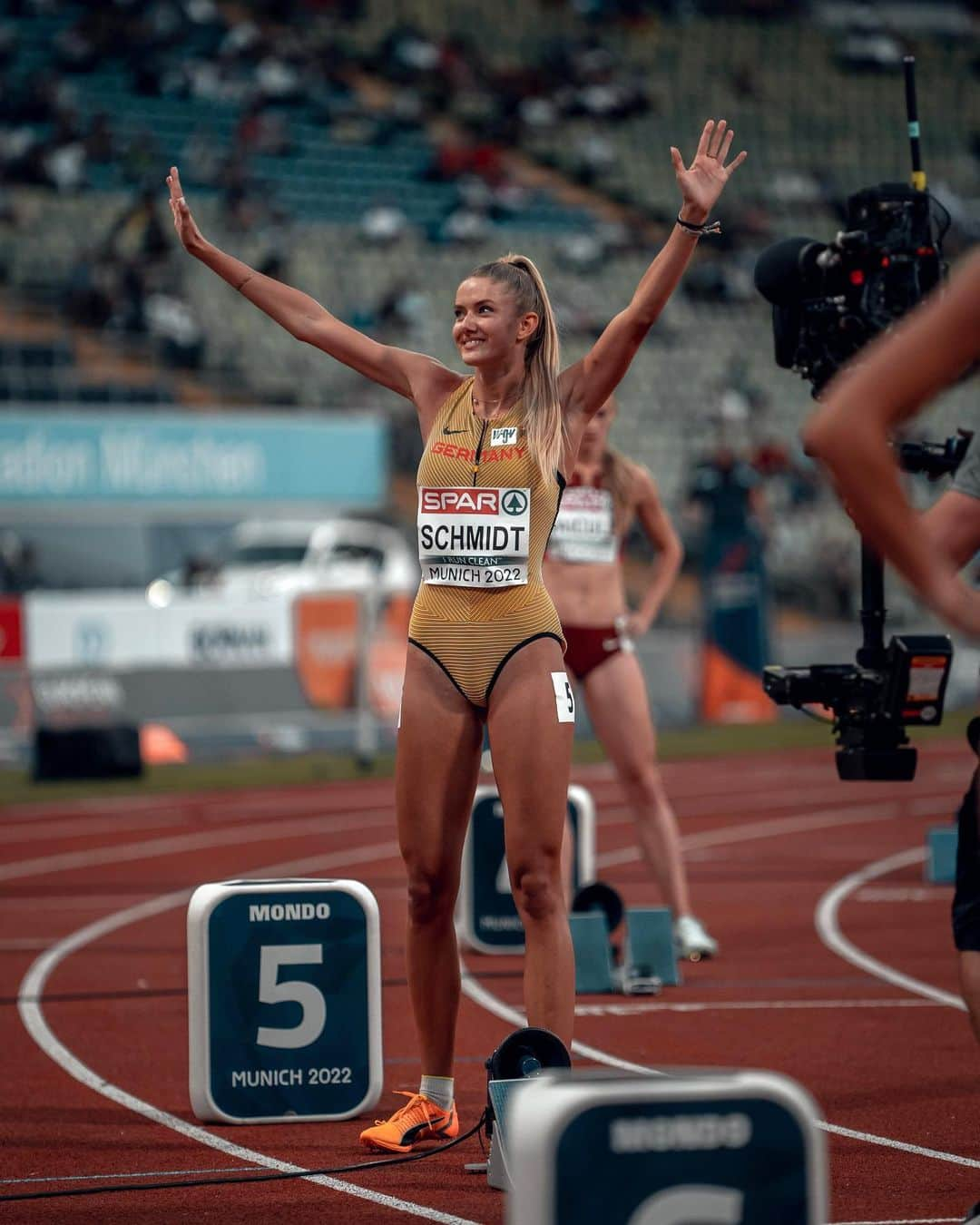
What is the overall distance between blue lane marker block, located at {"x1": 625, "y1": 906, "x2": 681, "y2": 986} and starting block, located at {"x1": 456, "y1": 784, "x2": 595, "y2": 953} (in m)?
0.98

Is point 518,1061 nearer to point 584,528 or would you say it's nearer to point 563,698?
point 563,698

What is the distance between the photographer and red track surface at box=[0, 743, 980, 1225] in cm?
523

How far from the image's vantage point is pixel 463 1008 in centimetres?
802

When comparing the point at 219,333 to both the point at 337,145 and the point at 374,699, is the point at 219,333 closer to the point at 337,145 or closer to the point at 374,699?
the point at 337,145

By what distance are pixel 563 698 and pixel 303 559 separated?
772 inches

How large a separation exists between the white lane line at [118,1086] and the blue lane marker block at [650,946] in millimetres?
2386

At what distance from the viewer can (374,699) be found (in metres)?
20.0

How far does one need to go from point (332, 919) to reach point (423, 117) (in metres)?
30.0

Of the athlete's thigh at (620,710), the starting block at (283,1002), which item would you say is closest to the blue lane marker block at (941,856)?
the athlete's thigh at (620,710)

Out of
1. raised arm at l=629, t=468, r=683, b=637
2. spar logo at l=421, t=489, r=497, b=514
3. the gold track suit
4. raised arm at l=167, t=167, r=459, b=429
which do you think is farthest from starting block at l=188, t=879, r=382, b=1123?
raised arm at l=629, t=468, r=683, b=637

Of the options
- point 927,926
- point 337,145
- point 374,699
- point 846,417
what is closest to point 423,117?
point 337,145

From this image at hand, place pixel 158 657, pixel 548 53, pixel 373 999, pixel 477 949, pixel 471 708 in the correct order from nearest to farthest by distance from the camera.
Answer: pixel 471 708
pixel 373 999
pixel 477 949
pixel 158 657
pixel 548 53

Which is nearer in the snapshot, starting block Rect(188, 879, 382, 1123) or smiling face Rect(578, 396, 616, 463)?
starting block Rect(188, 879, 382, 1123)

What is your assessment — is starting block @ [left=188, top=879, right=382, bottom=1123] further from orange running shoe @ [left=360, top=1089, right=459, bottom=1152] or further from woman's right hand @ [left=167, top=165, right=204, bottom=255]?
woman's right hand @ [left=167, top=165, right=204, bottom=255]
